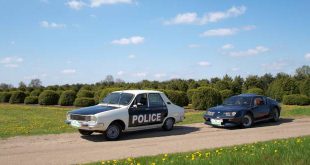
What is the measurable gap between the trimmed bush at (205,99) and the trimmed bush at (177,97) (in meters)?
2.64

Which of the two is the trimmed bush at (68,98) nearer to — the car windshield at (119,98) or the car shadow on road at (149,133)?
the car shadow on road at (149,133)

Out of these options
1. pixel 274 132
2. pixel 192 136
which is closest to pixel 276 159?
pixel 192 136

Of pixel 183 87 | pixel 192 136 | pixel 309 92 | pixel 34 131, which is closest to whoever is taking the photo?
pixel 192 136

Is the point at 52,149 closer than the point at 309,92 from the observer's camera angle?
Yes

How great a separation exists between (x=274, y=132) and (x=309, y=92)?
2164cm

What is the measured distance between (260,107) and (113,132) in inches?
302

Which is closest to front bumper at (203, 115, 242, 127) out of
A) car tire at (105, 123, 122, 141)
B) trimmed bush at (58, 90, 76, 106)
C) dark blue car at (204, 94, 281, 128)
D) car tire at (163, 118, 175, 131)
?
dark blue car at (204, 94, 281, 128)

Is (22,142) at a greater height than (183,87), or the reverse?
(183,87)

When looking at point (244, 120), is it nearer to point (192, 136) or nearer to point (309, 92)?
point (192, 136)

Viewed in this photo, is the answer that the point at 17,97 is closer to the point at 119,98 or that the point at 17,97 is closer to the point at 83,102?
the point at 83,102

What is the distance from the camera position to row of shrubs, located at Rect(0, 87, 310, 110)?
2805 centimetres

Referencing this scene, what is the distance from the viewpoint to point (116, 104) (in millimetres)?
14445

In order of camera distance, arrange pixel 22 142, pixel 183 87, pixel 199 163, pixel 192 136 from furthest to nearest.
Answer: pixel 183 87 → pixel 192 136 → pixel 22 142 → pixel 199 163

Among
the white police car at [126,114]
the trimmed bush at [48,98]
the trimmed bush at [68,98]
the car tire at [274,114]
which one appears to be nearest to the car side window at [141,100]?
the white police car at [126,114]
